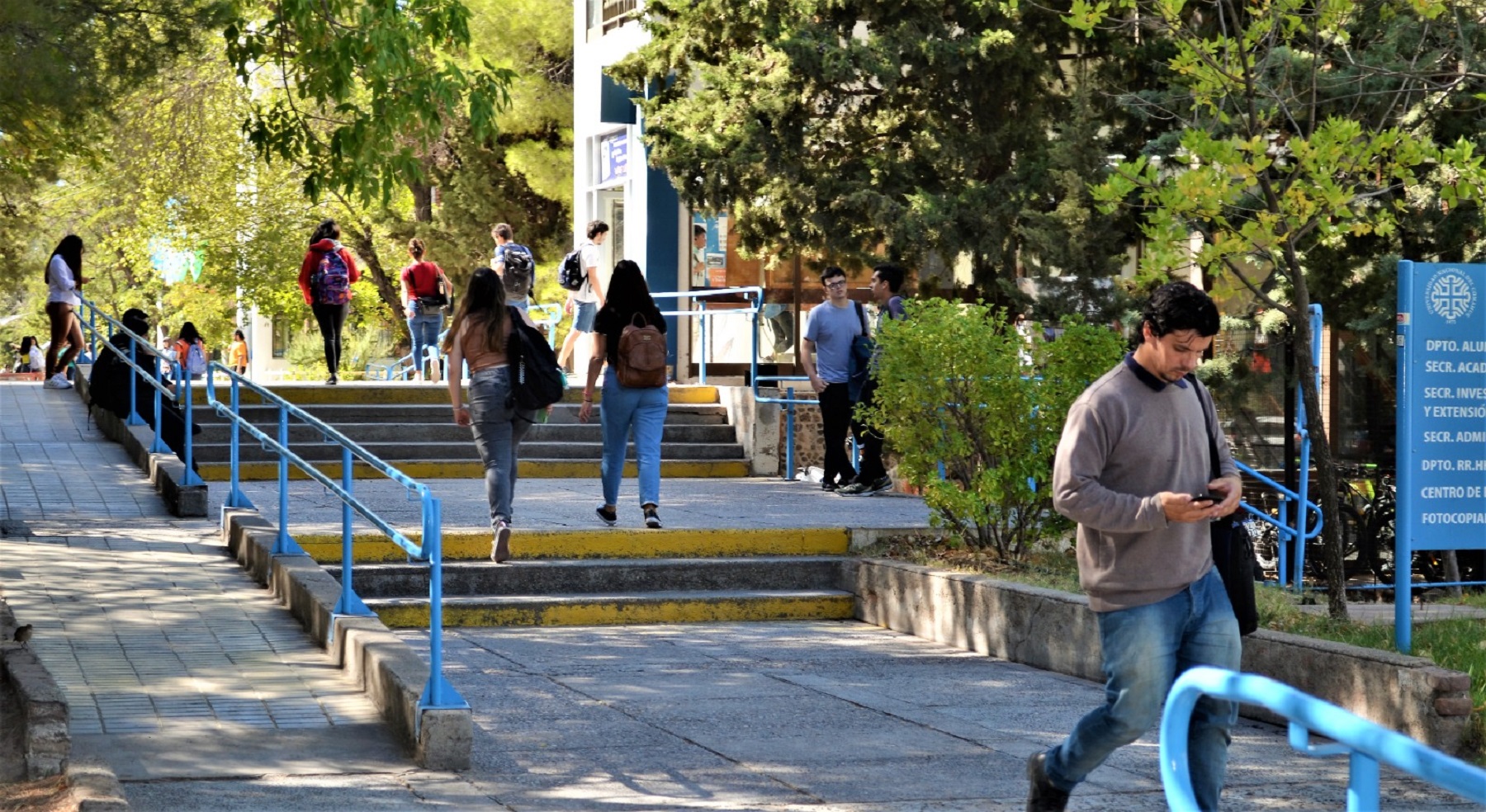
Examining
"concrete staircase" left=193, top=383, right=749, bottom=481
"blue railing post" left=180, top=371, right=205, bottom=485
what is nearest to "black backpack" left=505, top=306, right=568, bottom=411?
"blue railing post" left=180, top=371, right=205, bottom=485

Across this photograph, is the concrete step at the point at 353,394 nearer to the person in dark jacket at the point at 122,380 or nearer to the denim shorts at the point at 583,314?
the person in dark jacket at the point at 122,380

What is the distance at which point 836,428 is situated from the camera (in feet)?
51.6

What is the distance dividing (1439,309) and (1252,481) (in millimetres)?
7139

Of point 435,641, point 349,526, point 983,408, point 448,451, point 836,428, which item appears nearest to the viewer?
point 435,641

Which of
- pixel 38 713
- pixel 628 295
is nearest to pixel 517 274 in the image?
pixel 628 295

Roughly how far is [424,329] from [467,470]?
4009mm

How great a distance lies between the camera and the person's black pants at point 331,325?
19203 millimetres

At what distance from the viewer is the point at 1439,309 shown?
875cm

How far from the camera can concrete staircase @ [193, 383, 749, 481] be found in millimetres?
16891

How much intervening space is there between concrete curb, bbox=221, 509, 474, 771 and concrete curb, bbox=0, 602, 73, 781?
1.26 m

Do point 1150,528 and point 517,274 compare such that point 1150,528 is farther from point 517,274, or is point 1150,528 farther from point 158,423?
point 158,423

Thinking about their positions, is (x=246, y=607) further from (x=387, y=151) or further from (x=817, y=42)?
(x=817, y=42)

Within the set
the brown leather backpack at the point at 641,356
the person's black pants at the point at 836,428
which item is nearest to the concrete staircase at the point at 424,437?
the person's black pants at the point at 836,428

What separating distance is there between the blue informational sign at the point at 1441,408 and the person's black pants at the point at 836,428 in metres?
7.00
